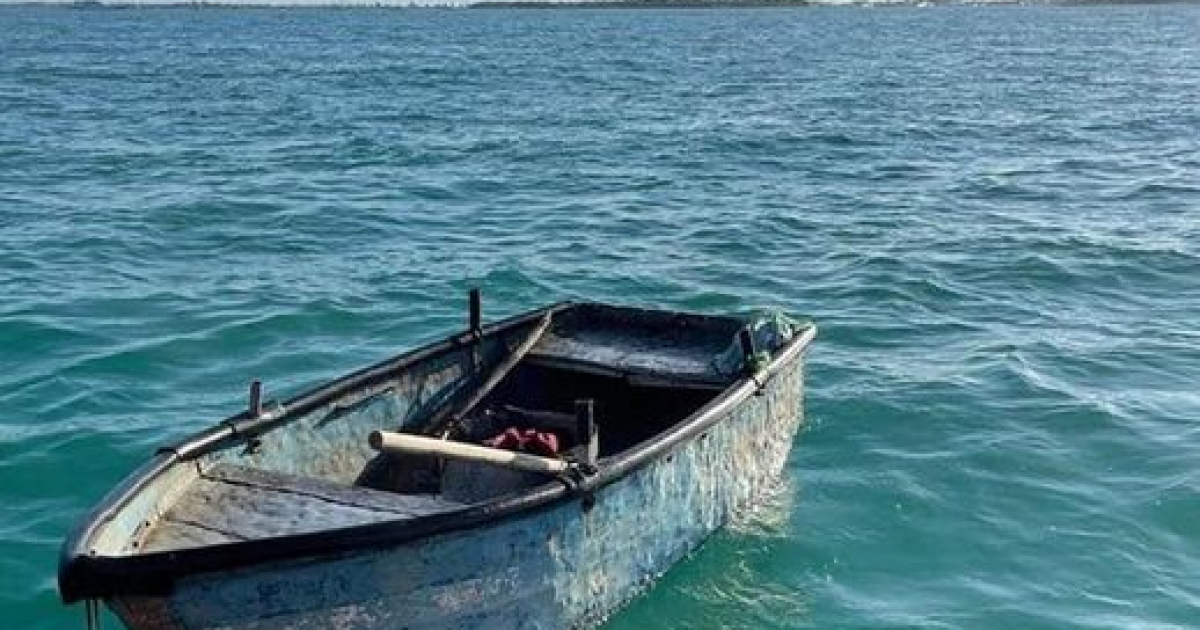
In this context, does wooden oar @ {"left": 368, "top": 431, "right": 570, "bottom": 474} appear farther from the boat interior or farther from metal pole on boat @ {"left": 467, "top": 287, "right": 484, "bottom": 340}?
metal pole on boat @ {"left": 467, "top": 287, "right": 484, "bottom": 340}

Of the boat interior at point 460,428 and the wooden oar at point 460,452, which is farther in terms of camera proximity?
the wooden oar at point 460,452

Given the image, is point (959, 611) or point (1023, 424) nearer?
point (959, 611)

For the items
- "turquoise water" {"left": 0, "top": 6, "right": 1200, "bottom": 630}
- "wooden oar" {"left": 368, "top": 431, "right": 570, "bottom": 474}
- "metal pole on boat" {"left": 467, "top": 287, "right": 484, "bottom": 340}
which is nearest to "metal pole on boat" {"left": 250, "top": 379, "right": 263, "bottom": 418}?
"wooden oar" {"left": 368, "top": 431, "right": 570, "bottom": 474}

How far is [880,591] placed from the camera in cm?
998

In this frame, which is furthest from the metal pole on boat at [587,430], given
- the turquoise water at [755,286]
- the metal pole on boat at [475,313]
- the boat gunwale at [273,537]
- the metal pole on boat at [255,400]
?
the metal pole on boat at [475,313]

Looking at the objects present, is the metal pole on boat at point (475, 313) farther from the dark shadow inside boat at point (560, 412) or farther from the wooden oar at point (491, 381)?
the dark shadow inside boat at point (560, 412)

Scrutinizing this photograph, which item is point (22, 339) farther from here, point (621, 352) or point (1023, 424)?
point (1023, 424)

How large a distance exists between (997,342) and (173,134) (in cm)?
2378

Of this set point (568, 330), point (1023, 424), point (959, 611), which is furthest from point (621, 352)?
point (1023, 424)

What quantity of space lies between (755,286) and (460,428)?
8.80 metres

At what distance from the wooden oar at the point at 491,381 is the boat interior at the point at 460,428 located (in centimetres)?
1

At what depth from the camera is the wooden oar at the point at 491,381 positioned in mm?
10539

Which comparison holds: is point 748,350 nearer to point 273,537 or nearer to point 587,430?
point 587,430

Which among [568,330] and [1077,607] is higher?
[568,330]
